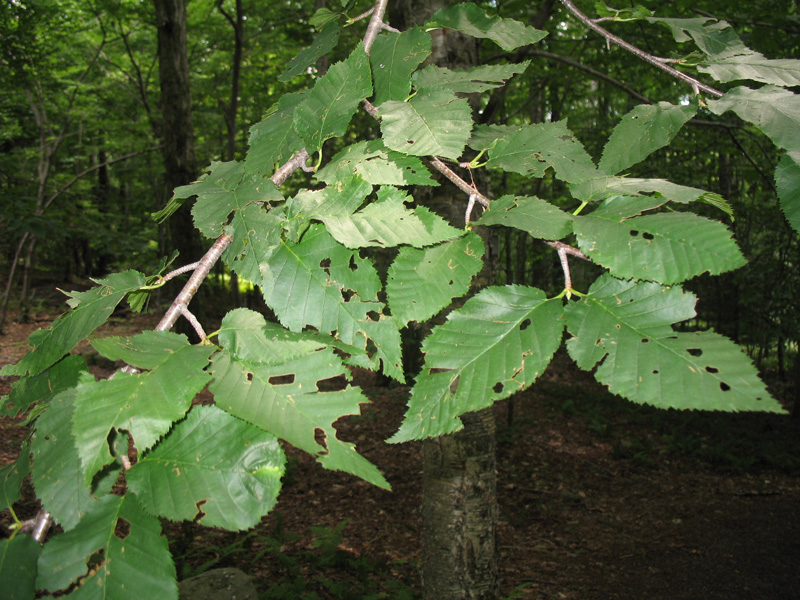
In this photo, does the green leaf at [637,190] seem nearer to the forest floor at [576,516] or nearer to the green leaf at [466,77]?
the green leaf at [466,77]

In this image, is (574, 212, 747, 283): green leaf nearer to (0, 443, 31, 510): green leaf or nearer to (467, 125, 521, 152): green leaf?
(467, 125, 521, 152): green leaf

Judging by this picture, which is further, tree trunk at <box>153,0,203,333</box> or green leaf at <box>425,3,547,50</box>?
tree trunk at <box>153,0,203,333</box>

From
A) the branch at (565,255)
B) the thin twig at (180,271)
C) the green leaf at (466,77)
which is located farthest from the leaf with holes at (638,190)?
the thin twig at (180,271)

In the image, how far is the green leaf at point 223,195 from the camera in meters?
0.91

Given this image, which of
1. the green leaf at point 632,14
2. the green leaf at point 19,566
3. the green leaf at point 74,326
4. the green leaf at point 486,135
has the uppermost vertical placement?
the green leaf at point 632,14

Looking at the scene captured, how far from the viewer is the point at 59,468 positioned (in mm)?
675

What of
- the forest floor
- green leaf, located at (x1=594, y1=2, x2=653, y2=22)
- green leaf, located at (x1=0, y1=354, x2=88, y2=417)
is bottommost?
the forest floor

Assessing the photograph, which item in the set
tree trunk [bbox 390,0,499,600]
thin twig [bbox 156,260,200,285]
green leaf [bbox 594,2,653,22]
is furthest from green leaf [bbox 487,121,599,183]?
tree trunk [bbox 390,0,499,600]

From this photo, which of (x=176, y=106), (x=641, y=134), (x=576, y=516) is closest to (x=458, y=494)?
(x=641, y=134)

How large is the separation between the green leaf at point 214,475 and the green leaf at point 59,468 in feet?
0.23

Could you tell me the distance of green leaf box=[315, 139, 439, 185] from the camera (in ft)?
3.11

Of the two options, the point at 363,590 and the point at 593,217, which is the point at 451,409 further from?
the point at 363,590

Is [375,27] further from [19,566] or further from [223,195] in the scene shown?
[19,566]

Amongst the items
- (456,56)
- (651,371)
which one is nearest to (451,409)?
(651,371)
